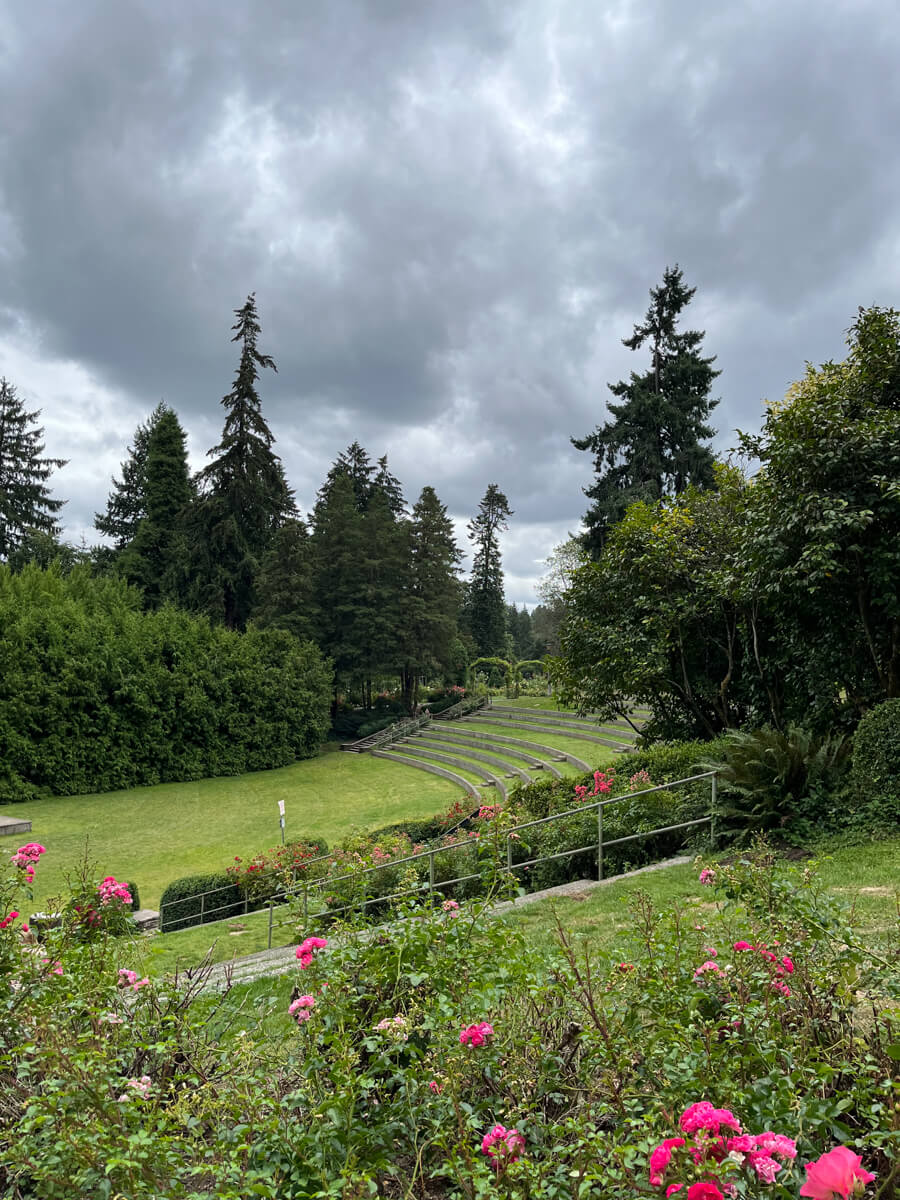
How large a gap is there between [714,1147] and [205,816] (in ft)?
61.7

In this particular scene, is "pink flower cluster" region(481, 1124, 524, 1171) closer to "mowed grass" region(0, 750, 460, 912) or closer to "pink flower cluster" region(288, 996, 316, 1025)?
"pink flower cluster" region(288, 996, 316, 1025)

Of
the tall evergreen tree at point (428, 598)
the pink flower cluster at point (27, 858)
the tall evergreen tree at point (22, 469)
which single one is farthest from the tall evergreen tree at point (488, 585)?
the pink flower cluster at point (27, 858)

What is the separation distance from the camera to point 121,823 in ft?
55.9

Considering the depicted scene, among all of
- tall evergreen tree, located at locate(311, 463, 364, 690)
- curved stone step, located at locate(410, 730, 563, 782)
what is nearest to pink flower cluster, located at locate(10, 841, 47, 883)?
curved stone step, located at locate(410, 730, 563, 782)

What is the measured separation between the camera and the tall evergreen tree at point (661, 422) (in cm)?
2392

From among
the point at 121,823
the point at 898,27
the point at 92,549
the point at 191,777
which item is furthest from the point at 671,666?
the point at 92,549

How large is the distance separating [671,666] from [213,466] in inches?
1046

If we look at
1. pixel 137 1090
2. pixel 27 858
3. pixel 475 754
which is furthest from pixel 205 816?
pixel 137 1090

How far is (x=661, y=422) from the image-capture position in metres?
24.1

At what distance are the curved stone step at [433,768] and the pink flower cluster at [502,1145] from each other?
15.6 metres

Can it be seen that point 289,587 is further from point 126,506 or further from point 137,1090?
point 137,1090

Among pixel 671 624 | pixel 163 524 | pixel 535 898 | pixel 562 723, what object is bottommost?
pixel 562 723

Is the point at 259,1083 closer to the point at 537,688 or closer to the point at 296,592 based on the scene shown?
the point at 296,592

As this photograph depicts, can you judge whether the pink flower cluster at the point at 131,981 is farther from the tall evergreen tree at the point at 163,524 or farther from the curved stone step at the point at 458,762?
the tall evergreen tree at the point at 163,524
